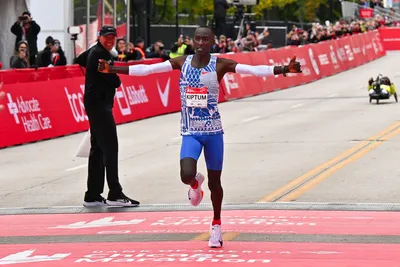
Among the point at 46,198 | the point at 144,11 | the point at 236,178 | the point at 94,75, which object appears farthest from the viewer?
the point at 144,11

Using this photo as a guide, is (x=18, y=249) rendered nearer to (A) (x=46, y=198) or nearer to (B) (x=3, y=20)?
(A) (x=46, y=198)

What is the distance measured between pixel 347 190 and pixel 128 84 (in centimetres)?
1277

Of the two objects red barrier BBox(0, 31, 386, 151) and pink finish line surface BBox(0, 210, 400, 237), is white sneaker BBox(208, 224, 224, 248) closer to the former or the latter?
pink finish line surface BBox(0, 210, 400, 237)

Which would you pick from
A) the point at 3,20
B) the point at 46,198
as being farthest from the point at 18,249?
the point at 3,20

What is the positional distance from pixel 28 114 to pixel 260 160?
5.88 metres

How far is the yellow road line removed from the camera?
43.7 feet

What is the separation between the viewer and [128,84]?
25.8 meters

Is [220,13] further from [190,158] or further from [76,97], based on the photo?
[190,158]

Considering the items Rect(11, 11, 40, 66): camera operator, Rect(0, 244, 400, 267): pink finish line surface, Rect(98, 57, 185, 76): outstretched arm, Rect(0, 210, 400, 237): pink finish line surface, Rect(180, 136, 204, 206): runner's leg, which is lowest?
Rect(0, 210, 400, 237): pink finish line surface

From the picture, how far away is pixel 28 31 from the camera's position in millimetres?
25453

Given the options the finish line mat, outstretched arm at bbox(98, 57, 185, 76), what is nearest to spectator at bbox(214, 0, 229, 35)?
the finish line mat

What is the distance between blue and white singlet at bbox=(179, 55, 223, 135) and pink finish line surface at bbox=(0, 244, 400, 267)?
1039 millimetres

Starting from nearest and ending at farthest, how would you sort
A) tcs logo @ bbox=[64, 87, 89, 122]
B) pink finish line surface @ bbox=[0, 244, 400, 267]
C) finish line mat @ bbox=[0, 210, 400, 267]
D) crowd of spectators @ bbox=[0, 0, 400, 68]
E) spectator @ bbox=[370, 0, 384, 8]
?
pink finish line surface @ bbox=[0, 244, 400, 267], finish line mat @ bbox=[0, 210, 400, 267], tcs logo @ bbox=[64, 87, 89, 122], crowd of spectators @ bbox=[0, 0, 400, 68], spectator @ bbox=[370, 0, 384, 8]

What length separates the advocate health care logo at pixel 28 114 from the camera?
20859 millimetres
